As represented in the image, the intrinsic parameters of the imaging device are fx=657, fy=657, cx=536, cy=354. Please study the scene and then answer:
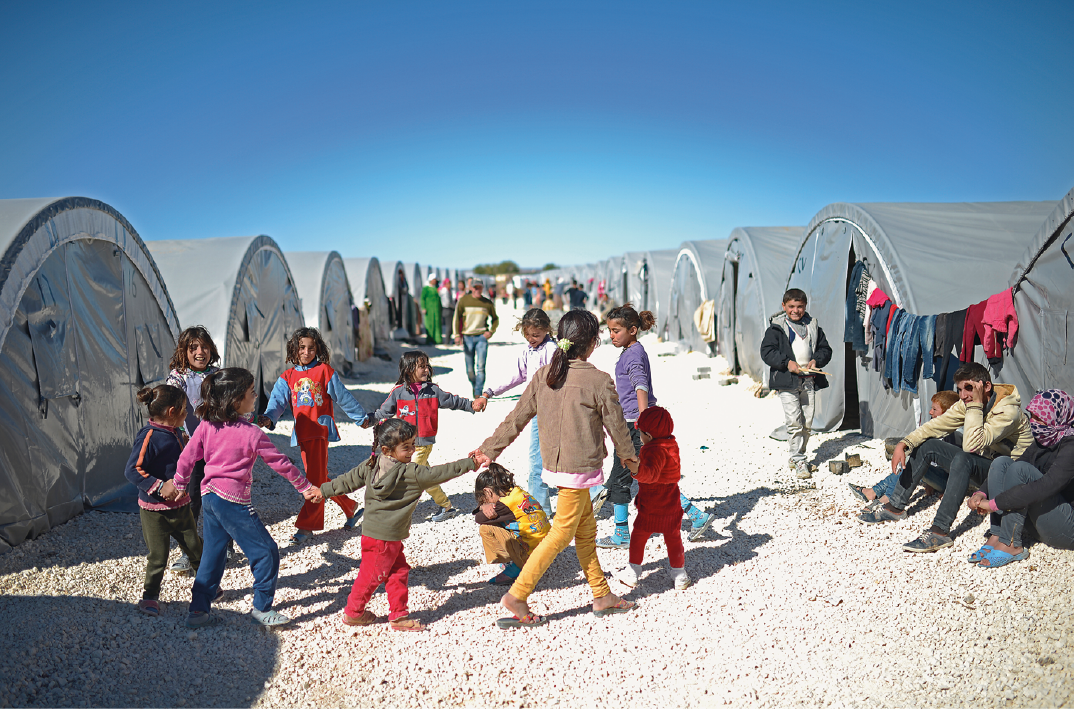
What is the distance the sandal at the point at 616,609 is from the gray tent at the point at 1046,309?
3.89 m

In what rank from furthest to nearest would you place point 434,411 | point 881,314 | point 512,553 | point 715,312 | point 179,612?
point 715,312
point 881,314
point 434,411
point 512,553
point 179,612

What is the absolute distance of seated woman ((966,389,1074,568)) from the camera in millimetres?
4359

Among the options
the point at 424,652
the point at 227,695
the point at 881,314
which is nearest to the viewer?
the point at 227,695

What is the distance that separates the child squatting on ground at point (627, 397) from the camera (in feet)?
17.0

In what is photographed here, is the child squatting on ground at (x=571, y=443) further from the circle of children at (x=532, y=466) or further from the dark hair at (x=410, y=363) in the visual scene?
the dark hair at (x=410, y=363)

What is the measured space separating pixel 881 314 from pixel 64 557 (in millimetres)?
8216

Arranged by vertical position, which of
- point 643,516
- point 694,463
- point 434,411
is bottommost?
point 694,463

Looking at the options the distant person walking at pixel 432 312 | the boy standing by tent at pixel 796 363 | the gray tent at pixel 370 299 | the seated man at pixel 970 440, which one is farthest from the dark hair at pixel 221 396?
the distant person walking at pixel 432 312

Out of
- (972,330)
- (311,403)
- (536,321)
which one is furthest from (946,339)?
(311,403)

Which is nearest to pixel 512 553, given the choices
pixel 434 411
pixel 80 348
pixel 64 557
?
pixel 434 411

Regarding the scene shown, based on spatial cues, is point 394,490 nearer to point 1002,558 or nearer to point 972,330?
point 1002,558

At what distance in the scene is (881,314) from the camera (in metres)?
7.48

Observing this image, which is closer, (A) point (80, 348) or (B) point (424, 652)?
(B) point (424, 652)

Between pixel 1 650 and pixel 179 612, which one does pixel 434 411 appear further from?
pixel 1 650
